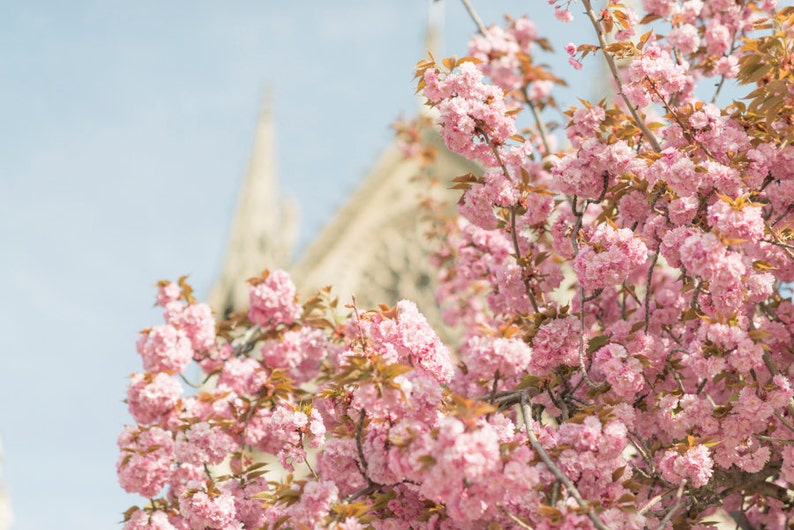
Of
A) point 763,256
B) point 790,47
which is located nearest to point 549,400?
point 763,256

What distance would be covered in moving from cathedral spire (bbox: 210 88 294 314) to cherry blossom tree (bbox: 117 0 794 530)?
1090 centimetres

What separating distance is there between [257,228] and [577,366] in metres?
15.2

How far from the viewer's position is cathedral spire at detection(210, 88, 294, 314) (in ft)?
54.5

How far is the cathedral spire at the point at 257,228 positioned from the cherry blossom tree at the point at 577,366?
429 inches

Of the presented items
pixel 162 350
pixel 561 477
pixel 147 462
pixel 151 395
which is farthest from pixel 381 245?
pixel 561 477

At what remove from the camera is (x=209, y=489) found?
12.3 ft

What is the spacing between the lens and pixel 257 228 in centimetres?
1831

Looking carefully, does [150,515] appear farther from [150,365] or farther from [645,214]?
[645,214]

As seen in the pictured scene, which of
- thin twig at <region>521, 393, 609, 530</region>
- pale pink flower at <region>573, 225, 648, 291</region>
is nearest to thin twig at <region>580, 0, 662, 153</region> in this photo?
pale pink flower at <region>573, 225, 648, 291</region>

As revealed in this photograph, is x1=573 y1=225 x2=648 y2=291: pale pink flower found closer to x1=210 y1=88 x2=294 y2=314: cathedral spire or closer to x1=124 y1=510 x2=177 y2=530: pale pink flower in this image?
x1=124 y1=510 x2=177 y2=530: pale pink flower

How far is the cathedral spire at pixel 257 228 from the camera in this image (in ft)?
54.5

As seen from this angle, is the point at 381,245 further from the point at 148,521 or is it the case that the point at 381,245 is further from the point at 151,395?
the point at 148,521

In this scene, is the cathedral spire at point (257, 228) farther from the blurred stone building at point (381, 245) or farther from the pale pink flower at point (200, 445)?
the pale pink flower at point (200, 445)

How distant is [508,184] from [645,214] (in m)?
0.68
